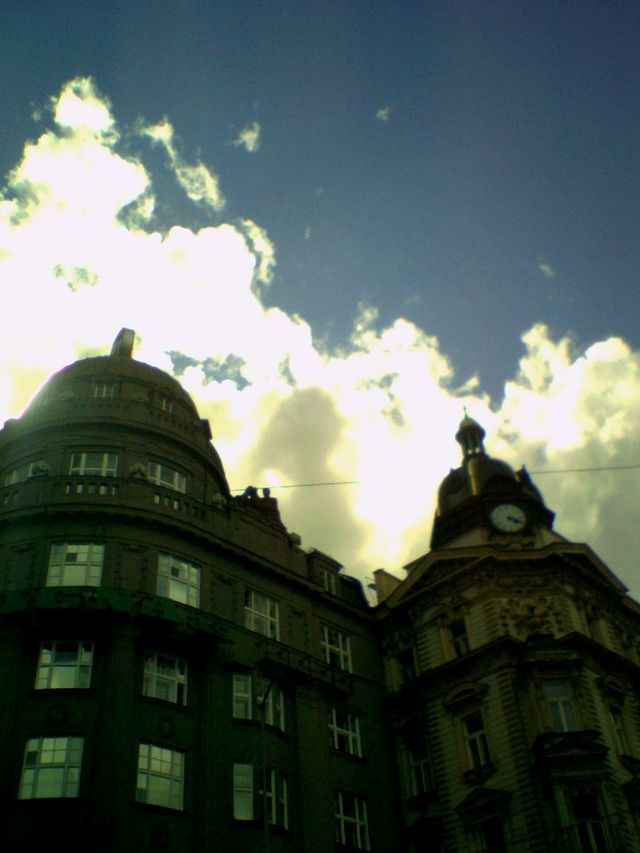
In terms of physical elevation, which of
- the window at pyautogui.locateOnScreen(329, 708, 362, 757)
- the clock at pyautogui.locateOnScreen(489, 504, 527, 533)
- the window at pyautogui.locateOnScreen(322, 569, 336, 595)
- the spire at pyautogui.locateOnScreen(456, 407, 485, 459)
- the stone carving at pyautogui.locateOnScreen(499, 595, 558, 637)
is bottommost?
the window at pyautogui.locateOnScreen(329, 708, 362, 757)

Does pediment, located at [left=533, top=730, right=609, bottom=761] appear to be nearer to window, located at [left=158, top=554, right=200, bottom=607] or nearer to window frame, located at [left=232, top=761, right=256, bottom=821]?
window frame, located at [left=232, top=761, right=256, bottom=821]

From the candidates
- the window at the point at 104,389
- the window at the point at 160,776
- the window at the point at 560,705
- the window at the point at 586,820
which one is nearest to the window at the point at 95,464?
the window at the point at 104,389

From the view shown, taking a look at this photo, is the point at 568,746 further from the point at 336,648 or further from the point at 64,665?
the point at 64,665

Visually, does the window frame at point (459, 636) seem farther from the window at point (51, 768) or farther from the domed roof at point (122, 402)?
the window at point (51, 768)

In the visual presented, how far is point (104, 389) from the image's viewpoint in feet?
147

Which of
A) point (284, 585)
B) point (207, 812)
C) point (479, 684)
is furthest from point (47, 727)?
point (479, 684)

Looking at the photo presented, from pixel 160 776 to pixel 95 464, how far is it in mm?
14118

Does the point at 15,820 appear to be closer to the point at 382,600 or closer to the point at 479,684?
the point at 479,684

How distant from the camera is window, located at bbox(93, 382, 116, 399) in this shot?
44.6 meters

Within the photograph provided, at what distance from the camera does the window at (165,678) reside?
33.4 metres

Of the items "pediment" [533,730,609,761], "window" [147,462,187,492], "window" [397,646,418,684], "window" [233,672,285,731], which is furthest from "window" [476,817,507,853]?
"window" [147,462,187,492]

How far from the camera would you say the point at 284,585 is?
137 ft

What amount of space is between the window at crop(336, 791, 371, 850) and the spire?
23.4m

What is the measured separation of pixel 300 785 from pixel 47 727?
1047 cm
